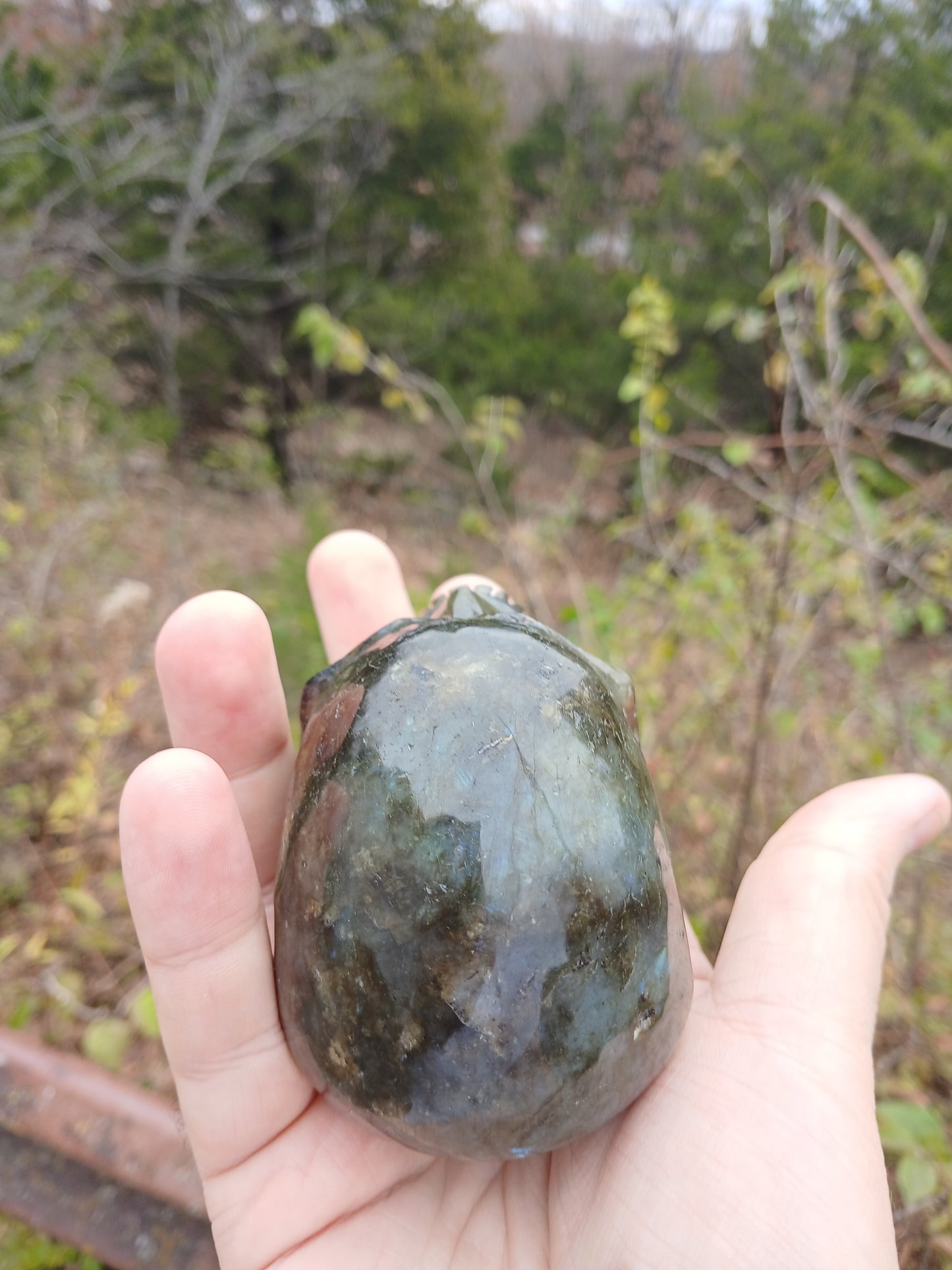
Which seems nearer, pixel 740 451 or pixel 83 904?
pixel 83 904

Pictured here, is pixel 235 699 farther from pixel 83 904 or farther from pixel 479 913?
pixel 83 904

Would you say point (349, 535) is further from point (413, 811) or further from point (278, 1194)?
point (278, 1194)

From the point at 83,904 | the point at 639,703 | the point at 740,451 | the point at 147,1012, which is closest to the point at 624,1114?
the point at 147,1012

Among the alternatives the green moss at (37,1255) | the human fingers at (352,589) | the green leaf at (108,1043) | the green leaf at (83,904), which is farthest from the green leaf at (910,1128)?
the green leaf at (83,904)

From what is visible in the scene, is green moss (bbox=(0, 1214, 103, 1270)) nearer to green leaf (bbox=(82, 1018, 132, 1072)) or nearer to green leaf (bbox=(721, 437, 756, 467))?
green leaf (bbox=(82, 1018, 132, 1072))

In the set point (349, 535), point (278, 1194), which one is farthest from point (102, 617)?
point (278, 1194)

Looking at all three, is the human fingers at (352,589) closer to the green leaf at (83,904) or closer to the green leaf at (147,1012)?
the green leaf at (147,1012)
